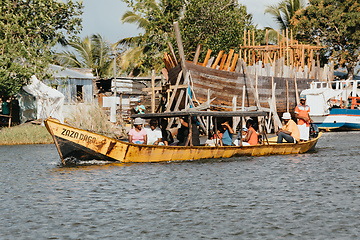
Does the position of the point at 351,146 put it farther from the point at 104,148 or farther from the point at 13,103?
the point at 13,103

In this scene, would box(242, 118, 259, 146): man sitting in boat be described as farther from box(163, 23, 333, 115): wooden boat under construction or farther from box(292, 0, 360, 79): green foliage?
box(292, 0, 360, 79): green foliage

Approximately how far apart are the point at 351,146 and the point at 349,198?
11.4 metres

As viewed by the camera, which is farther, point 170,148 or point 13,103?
point 13,103

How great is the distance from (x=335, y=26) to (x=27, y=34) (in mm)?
20858

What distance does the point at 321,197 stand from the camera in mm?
11273

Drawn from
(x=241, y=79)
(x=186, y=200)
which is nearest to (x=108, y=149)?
(x=186, y=200)

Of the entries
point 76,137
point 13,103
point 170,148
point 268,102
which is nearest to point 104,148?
Result: point 76,137

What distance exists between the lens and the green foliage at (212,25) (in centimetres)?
3453

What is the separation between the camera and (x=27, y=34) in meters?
32.8

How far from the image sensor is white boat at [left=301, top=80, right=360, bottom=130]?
30172 millimetres

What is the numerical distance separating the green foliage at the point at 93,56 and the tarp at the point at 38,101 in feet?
38.0

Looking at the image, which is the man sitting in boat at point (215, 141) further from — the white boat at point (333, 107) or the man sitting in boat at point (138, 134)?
the white boat at point (333, 107)

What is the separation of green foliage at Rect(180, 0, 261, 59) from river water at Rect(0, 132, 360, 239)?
1849 centimetres

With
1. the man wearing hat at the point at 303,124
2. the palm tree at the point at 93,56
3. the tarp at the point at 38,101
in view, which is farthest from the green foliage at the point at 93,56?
the man wearing hat at the point at 303,124
